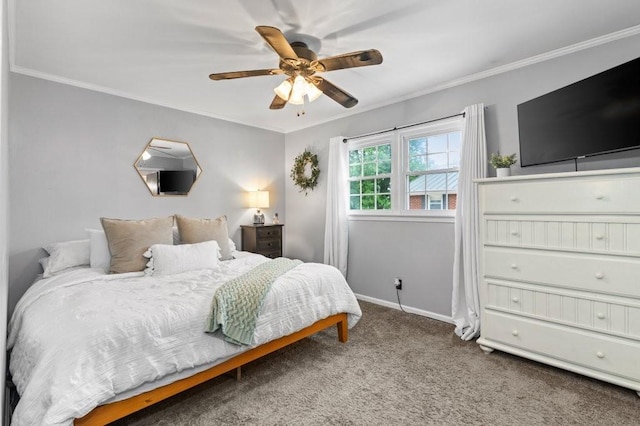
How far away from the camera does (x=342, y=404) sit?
2027mm

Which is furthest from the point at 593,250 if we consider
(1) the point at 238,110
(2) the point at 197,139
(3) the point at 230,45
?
(2) the point at 197,139

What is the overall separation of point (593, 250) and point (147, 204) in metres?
4.09

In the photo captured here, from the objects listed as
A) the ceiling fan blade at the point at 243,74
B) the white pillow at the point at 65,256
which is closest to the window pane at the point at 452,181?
the ceiling fan blade at the point at 243,74

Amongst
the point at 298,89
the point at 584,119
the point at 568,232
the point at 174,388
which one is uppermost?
the point at 298,89

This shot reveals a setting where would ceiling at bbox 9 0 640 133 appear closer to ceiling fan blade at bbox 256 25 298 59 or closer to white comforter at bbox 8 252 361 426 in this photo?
ceiling fan blade at bbox 256 25 298 59

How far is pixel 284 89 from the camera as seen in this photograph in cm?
251

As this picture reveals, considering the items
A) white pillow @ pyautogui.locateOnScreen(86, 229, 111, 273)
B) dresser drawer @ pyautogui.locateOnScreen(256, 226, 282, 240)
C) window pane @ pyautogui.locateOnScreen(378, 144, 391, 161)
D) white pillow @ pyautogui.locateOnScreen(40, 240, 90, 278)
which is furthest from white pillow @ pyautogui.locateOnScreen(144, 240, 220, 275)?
window pane @ pyautogui.locateOnScreen(378, 144, 391, 161)

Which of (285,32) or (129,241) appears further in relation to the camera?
(129,241)

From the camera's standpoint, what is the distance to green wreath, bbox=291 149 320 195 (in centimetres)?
469

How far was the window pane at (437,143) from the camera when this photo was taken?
3.51m

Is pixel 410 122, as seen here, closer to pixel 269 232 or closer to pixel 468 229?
pixel 468 229

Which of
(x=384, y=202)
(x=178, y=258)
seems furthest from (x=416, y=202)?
(x=178, y=258)

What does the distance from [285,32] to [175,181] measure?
2.38m

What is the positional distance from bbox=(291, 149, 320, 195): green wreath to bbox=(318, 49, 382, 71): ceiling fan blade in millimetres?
2417
